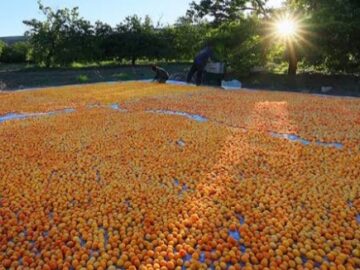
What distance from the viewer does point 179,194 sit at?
3346mm

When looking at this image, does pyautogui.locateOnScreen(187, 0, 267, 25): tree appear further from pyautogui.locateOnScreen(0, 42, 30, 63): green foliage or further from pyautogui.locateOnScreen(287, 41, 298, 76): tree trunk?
pyautogui.locateOnScreen(0, 42, 30, 63): green foliage

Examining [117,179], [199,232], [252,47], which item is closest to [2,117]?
[117,179]

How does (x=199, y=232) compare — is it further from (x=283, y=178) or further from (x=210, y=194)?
(x=283, y=178)

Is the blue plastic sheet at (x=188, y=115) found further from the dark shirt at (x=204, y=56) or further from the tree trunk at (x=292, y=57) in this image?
the tree trunk at (x=292, y=57)

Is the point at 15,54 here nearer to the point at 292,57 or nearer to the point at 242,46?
the point at 242,46

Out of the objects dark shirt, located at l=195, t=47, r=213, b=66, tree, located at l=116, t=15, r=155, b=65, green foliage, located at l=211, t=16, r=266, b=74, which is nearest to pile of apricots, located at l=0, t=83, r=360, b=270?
dark shirt, located at l=195, t=47, r=213, b=66

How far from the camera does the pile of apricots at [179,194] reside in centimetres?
244

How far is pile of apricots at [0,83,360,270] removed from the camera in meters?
2.44

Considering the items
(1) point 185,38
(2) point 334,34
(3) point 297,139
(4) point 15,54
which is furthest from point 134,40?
(3) point 297,139

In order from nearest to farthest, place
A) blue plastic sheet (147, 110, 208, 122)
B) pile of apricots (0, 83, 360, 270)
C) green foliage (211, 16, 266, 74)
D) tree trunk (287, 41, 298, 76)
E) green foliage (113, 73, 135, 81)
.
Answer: pile of apricots (0, 83, 360, 270) → blue plastic sheet (147, 110, 208, 122) → tree trunk (287, 41, 298, 76) → green foliage (211, 16, 266, 74) → green foliage (113, 73, 135, 81)

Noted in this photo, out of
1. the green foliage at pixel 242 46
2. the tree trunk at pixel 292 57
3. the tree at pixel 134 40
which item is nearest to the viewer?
the tree trunk at pixel 292 57

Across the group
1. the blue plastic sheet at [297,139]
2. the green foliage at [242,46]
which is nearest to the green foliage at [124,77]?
the green foliage at [242,46]

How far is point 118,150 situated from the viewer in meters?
4.68

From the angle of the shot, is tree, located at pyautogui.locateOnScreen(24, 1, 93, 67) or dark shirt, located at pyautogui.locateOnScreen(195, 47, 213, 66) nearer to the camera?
dark shirt, located at pyautogui.locateOnScreen(195, 47, 213, 66)
